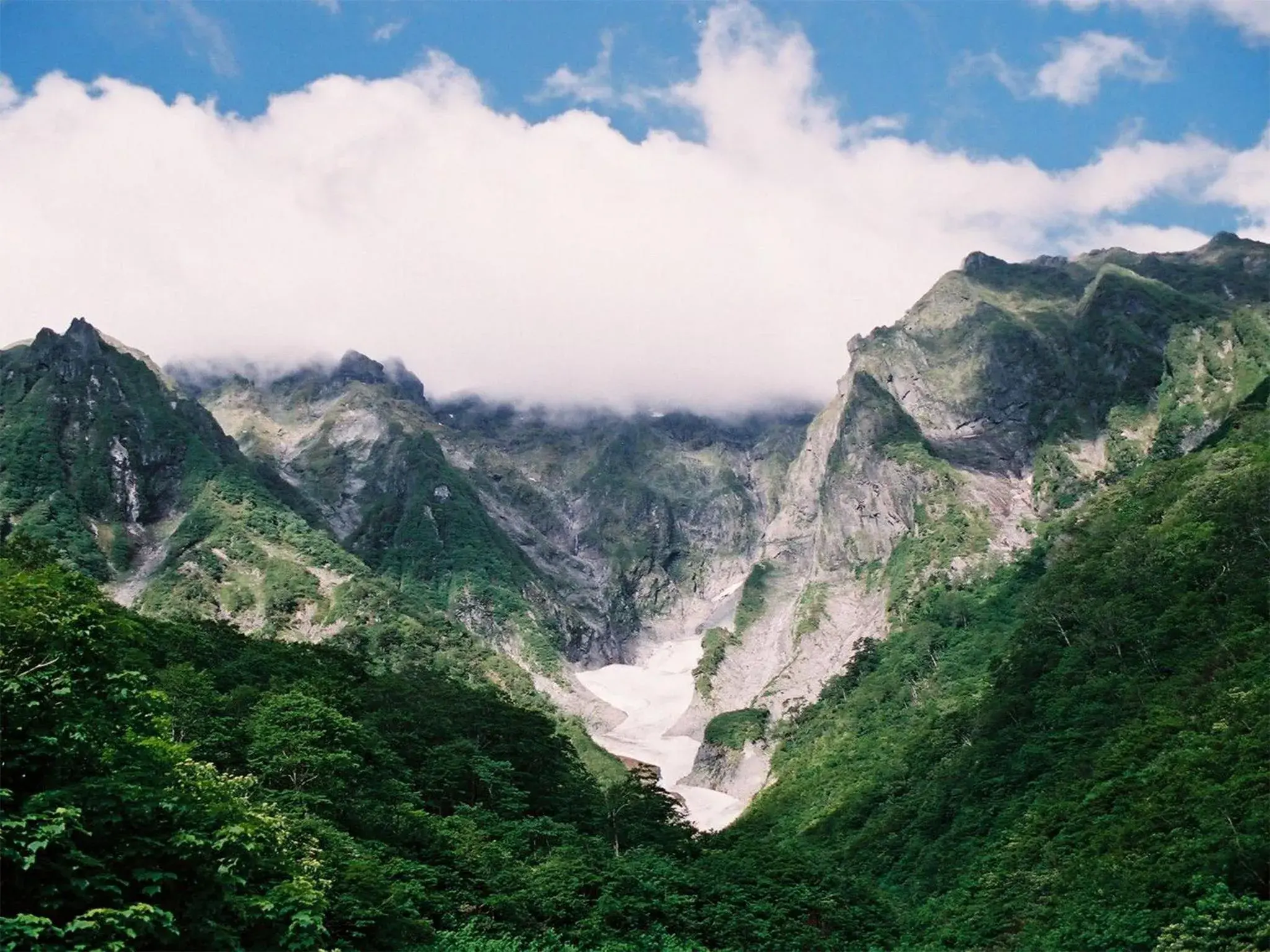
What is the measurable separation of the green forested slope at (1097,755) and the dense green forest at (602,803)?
1.11 feet

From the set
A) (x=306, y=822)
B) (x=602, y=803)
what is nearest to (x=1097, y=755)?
(x=602, y=803)

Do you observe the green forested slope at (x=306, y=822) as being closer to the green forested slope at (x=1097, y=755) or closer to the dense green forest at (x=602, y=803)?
the dense green forest at (x=602, y=803)

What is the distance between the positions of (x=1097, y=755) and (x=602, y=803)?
144 ft

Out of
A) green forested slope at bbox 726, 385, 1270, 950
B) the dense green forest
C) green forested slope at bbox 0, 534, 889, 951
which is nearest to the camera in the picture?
green forested slope at bbox 0, 534, 889, 951

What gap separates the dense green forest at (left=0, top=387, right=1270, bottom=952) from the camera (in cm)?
2055

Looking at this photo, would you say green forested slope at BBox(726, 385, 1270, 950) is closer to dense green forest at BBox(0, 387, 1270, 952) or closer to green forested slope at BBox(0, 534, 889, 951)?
dense green forest at BBox(0, 387, 1270, 952)

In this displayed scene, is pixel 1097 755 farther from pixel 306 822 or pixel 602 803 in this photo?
pixel 306 822

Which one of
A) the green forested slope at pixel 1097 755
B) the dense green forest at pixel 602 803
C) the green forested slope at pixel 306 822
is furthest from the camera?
the green forested slope at pixel 1097 755

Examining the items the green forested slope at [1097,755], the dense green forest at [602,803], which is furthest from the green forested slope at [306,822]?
the green forested slope at [1097,755]

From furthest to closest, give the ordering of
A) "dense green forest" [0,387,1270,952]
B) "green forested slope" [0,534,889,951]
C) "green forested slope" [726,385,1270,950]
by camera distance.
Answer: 1. "green forested slope" [726,385,1270,950]
2. "dense green forest" [0,387,1270,952]
3. "green forested slope" [0,534,889,951]

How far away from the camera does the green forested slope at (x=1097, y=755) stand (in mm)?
51594

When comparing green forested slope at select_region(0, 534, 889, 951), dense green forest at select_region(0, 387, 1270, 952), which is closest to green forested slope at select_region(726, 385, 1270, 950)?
dense green forest at select_region(0, 387, 1270, 952)

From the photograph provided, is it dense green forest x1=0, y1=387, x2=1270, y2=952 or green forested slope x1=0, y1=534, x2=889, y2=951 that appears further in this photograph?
dense green forest x1=0, y1=387, x2=1270, y2=952

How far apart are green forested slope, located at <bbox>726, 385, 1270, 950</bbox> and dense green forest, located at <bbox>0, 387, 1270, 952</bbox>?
1.11ft
